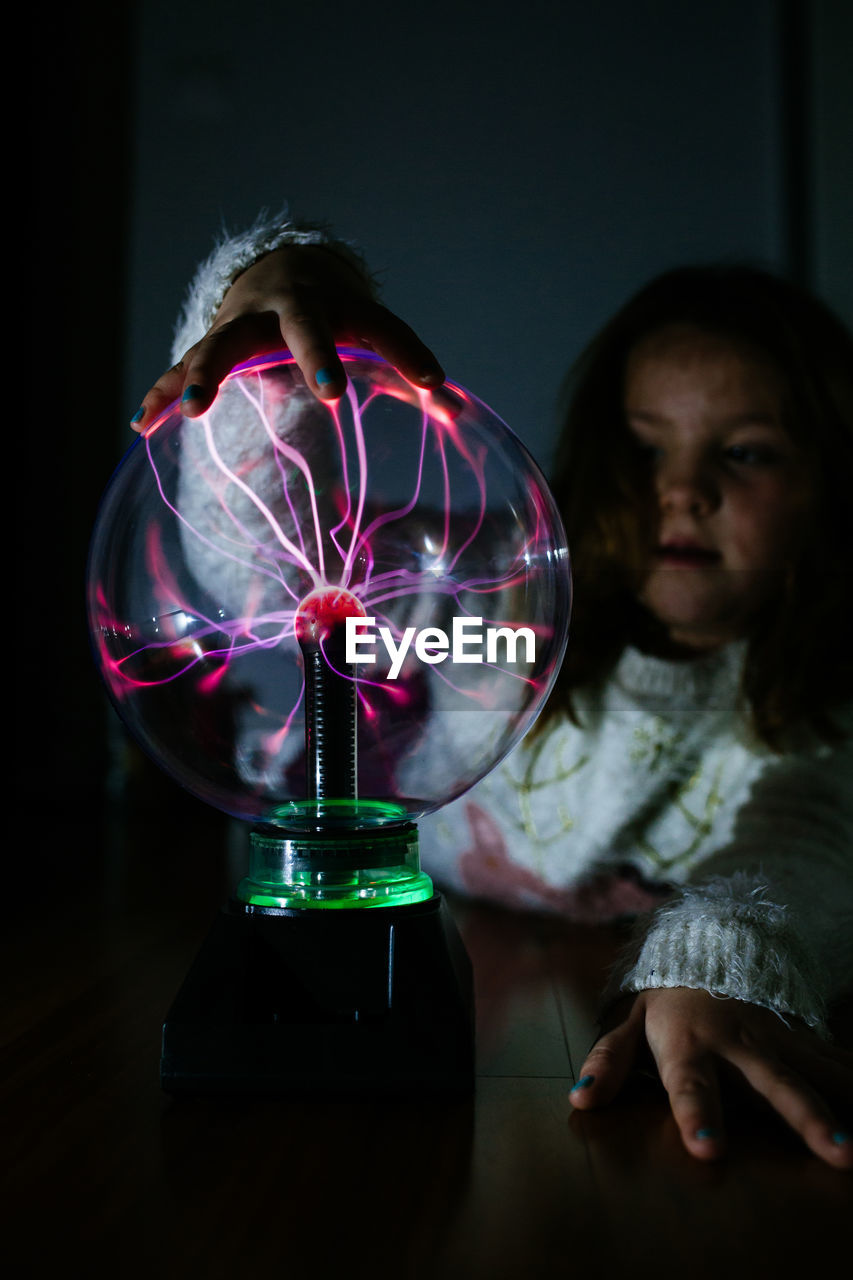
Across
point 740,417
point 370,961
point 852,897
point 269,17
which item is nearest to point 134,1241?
point 370,961

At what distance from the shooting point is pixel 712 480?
3.39 feet

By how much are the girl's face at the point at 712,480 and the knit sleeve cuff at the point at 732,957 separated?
20.6 inches

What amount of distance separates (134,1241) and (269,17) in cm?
132

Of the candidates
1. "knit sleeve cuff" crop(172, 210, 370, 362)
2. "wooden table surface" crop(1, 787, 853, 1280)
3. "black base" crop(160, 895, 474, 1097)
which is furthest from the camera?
"knit sleeve cuff" crop(172, 210, 370, 362)

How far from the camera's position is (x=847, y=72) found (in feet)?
3.84

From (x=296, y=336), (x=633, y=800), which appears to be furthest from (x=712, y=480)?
(x=296, y=336)

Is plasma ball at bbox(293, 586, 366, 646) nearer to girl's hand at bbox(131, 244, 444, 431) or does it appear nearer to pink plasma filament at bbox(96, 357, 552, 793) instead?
pink plasma filament at bbox(96, 357, 552, 793)

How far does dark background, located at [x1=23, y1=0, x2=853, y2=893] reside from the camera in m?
1.13

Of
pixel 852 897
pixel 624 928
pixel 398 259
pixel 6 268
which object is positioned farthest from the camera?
pixel 6 268

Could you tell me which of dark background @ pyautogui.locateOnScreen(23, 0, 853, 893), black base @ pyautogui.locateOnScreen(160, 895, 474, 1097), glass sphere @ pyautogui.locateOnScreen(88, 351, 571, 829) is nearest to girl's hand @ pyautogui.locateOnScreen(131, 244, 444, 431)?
glass sphere @ pyautogui.locateOnScreen(88, 351, 571, 829)

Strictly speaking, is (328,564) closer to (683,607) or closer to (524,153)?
(683,607)

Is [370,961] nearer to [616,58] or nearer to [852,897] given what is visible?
[852,897]

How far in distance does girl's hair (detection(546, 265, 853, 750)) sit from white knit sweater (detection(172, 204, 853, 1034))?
4 centimetres

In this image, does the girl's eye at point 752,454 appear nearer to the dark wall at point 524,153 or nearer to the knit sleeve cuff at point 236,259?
the dark wall at point 524,153
